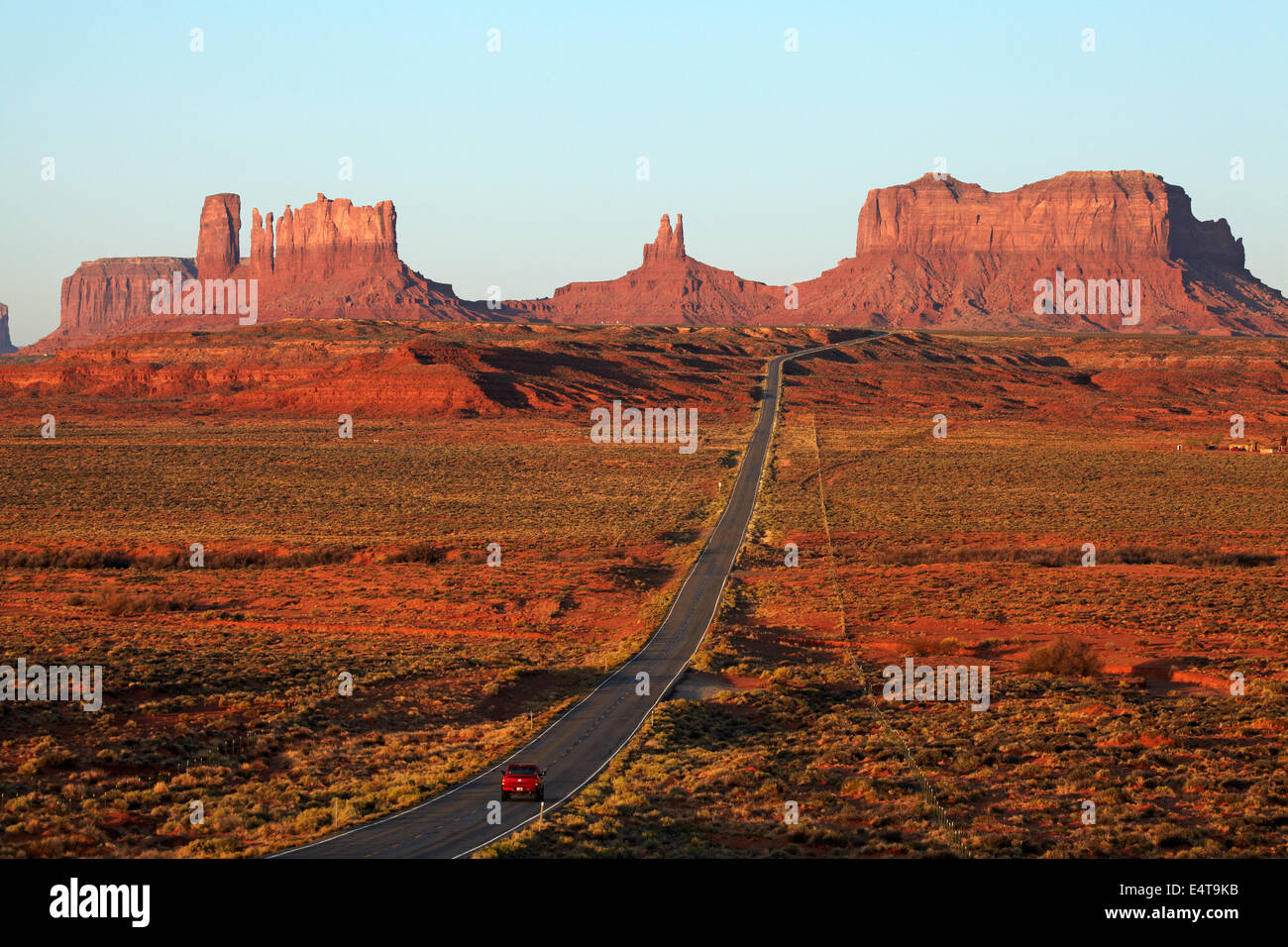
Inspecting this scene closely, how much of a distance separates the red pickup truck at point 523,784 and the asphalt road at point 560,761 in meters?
0.22

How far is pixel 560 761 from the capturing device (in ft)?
Result: 80.4

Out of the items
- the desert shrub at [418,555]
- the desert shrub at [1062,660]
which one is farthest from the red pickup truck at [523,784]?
the desert shrub at [418,555]

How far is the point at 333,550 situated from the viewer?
5281 cm

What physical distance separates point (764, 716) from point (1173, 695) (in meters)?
11.2

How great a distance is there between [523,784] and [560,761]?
3.83m

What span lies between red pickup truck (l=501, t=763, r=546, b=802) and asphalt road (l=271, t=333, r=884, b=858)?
0.22 m

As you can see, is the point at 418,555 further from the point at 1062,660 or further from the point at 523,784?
the point at 523,784

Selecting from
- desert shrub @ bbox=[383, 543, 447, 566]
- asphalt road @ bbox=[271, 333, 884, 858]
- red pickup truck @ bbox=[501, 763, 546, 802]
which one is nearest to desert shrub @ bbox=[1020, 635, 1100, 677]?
asphalt road @ bbox=[271, 333, 884, 858]

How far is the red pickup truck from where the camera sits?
20.7 meters

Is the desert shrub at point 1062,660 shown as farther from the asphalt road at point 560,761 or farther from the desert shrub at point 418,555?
the desert shrub at point 418,555

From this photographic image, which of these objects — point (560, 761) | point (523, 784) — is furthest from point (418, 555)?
point (523, 784)

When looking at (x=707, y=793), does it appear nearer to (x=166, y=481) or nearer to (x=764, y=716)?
(x=764, y=716)

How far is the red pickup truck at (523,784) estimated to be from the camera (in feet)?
67.9

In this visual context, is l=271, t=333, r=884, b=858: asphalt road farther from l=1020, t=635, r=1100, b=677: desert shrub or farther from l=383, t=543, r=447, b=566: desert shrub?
l=383, t=543, r=447, b=566: desert shrub
